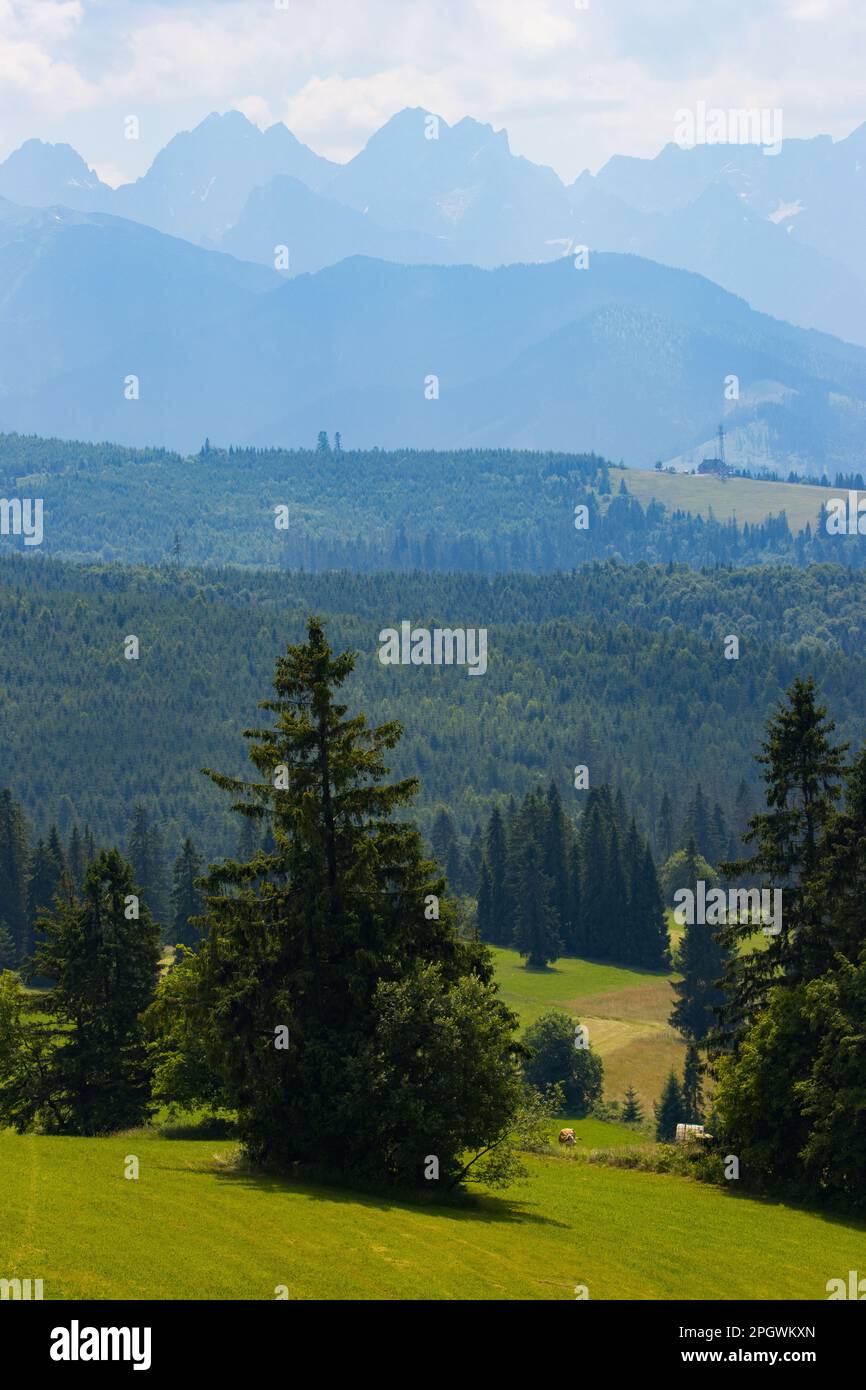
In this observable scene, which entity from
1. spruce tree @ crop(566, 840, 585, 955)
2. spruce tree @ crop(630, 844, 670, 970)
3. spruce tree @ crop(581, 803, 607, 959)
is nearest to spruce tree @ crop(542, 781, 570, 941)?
spruce tree @ crop(566, 840, 585, 955)

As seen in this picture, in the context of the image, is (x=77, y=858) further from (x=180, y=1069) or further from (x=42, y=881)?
(x=180, y=1069)

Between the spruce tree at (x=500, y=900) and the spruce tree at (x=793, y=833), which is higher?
the spruce tree at (x=793, y=833)

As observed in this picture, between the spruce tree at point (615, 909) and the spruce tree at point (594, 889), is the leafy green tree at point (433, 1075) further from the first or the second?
the spruce tree at point (594, 889)

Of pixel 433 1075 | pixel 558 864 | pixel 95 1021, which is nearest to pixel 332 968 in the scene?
pixel 433 1075

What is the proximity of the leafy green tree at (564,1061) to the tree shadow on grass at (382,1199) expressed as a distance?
5745 cm

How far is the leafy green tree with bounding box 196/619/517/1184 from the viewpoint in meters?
45.5

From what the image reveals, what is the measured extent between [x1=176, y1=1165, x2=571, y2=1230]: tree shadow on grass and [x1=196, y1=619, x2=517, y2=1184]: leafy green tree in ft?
2.32

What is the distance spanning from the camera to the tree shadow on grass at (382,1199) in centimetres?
4325

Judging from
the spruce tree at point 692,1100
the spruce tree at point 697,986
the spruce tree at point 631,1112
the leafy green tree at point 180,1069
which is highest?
the leafy green tree at point 180,1069

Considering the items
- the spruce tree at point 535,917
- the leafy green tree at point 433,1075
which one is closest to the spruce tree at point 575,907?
the spruce tree at point 535,917

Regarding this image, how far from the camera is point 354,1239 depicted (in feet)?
125

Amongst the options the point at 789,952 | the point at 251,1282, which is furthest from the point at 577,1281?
the point at 789,952

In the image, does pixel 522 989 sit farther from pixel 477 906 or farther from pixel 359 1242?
pixel 359 1242
